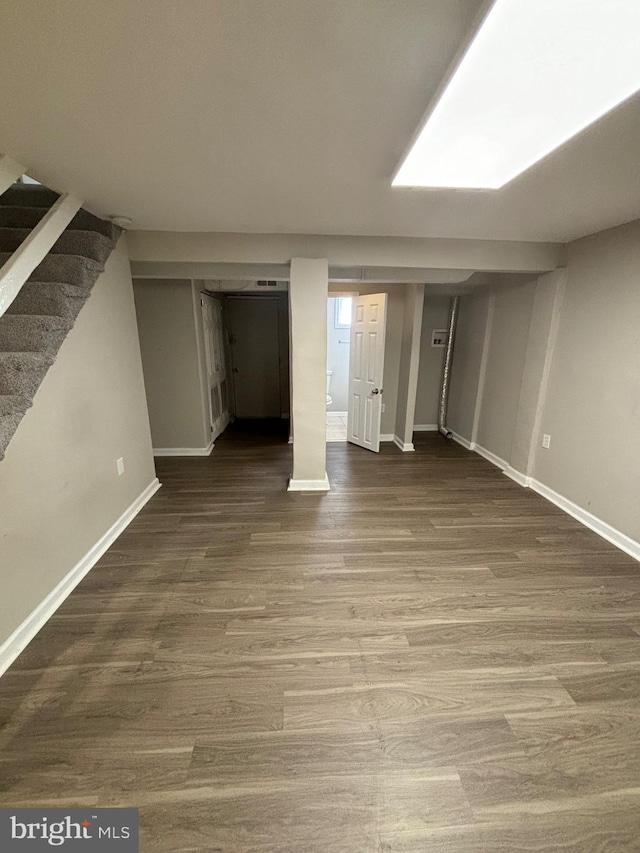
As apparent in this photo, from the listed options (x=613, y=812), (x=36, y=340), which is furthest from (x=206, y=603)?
(x=613, y=812)

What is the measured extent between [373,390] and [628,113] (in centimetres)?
305

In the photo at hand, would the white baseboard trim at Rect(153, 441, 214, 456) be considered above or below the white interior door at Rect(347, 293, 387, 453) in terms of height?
below

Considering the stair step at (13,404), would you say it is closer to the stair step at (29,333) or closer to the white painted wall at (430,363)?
the stair step at (29,333)

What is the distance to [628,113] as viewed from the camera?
44.8 inches

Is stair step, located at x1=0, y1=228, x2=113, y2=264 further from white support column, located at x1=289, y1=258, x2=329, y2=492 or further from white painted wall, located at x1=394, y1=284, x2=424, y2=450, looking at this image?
white painted wall, located at x1=394, y1=284, x2=424, y2=450

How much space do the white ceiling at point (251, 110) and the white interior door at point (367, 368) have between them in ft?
6.00

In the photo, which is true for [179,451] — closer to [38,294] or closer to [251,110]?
[38,294]

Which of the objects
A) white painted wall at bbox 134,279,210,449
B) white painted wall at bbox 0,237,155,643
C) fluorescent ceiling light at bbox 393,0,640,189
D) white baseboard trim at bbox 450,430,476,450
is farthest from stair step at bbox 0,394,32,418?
white baseboard trim at bbox 450,430,476,450

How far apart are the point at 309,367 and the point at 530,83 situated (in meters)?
2.10

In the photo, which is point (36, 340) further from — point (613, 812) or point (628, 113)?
point (613, 812)

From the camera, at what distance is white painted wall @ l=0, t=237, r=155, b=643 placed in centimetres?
160

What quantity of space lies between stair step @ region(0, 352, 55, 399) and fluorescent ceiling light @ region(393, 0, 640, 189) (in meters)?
2.00

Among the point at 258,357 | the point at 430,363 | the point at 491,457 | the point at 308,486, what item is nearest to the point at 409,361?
the point at 430,363

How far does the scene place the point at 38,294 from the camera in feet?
6.08
